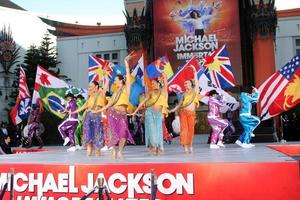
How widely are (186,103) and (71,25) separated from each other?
21363 millimetres

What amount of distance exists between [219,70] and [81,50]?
14828 millimetres

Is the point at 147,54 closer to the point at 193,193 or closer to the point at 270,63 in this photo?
the point at 270,63

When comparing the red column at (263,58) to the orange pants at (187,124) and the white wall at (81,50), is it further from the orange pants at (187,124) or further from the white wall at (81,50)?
the orange pants at (187,124)

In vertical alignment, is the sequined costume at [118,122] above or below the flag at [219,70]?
below

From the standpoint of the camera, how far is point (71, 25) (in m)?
27.3

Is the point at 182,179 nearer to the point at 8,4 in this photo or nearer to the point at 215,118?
the point at 215,118

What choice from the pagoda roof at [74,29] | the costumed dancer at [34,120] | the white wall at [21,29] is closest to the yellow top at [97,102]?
the costumed dancer at [34,120]

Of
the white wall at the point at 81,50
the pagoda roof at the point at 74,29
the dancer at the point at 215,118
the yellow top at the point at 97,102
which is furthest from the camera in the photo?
the pagoda roof at the point at 74,29

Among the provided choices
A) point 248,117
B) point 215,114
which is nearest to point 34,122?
point 215,114

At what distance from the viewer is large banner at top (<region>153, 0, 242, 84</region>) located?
719 inches

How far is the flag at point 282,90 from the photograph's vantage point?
9.52m

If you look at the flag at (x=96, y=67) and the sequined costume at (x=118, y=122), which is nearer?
the sequined costume at (x=118, y=122)

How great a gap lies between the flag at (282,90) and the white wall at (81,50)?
1381 centimetres

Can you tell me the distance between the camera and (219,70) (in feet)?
35.9
